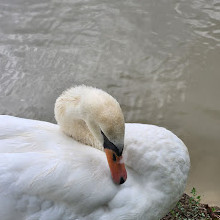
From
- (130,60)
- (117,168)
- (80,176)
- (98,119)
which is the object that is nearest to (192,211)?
(117,168)

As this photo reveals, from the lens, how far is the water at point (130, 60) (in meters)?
4.66

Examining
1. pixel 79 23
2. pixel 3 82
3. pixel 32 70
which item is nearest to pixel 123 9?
pixel 79 23

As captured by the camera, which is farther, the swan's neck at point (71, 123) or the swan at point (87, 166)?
the swan's neck at point (71, 123)

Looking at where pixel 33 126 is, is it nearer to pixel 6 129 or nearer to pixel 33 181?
pixel 6 129

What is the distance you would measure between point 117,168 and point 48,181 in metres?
0.45

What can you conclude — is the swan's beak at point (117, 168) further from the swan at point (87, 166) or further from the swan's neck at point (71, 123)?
the swan's neck at point (71, 123)

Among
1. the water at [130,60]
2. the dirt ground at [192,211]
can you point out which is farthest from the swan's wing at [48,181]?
the water at [130,60]

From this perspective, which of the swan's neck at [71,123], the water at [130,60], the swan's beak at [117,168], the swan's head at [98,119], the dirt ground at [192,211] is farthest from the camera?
the water at [130,60]

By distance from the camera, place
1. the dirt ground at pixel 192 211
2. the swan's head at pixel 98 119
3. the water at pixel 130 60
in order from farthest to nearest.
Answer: the water at pixel 130 60 → the dirt ground at pixel 192 211 → the swan's head at pixel 98 119

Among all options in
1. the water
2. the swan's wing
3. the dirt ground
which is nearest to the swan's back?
the swan's wing

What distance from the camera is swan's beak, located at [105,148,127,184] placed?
99.2 inches

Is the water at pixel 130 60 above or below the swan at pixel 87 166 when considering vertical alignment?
below

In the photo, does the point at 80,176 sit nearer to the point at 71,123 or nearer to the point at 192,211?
the point at 71,123

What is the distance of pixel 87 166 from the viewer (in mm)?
2615
